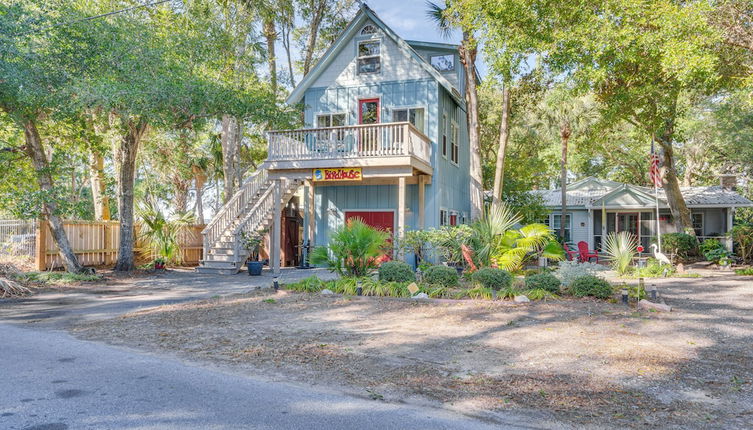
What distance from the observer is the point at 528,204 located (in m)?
22.6

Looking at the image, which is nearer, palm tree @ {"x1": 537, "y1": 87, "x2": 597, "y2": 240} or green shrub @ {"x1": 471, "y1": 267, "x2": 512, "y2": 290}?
green shrub @ {"x1": 471, "y1": 267, "x2": 512, "y2": 290}

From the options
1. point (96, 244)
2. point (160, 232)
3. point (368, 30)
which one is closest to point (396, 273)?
point (368, 30)

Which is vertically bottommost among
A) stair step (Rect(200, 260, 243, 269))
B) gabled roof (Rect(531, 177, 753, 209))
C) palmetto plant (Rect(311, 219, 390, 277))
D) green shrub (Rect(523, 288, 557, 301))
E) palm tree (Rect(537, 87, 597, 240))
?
green shrub (Rect(523, 288, 557, 301))

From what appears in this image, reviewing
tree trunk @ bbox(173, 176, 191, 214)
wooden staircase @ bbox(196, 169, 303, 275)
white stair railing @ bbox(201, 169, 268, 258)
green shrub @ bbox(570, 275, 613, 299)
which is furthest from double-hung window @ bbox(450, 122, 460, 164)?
tree trunk @ bbox(173, 176, 191, 214)

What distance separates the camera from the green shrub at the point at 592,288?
948 centimetres

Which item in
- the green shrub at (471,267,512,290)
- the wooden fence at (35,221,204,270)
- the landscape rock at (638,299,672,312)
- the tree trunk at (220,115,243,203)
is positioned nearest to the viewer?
the landscape rock at (638,299,672,312)

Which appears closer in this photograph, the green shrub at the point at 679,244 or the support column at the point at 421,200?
the support column at the point at 421,200

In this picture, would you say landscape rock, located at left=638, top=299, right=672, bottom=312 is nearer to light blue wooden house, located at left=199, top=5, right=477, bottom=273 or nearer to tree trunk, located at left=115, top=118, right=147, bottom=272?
light blue wooden house, located at left=199, top=5, right=477, bottom=273

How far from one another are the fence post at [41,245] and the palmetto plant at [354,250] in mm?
10128

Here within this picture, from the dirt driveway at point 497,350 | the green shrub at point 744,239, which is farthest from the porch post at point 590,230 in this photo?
the dirt driveway at point 497,350

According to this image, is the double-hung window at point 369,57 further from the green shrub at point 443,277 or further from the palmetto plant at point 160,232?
the green shrub at point 443,277

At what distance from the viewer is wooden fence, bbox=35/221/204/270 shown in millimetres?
15766

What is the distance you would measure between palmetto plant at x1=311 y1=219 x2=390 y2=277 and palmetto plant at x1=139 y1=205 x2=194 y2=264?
926 centimetres

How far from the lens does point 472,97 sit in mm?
18281
